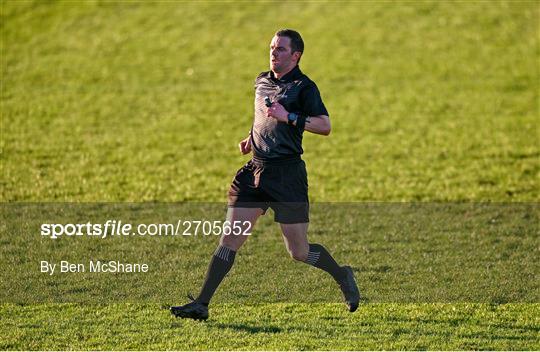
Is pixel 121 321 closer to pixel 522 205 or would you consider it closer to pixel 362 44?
pixel 522 205

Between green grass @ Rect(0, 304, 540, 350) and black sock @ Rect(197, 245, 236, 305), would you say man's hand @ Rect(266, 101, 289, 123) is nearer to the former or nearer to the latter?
black sock @ Rect(197, 245, 236, 305)

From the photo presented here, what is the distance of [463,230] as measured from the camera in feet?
41.9

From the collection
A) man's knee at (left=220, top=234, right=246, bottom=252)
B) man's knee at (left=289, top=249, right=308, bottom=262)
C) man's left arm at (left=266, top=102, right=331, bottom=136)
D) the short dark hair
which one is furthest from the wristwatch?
man's knee at (left=289, top=249, right=308, bottom=262)

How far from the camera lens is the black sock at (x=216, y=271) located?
855 centimetres

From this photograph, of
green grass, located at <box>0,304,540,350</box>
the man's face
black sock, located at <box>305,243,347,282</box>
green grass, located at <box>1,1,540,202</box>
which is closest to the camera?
green grass, located at <box>0,304,540,350</box>

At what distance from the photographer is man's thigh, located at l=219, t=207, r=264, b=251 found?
27.9ft

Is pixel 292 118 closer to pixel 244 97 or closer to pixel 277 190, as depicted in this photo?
pixel 277 190

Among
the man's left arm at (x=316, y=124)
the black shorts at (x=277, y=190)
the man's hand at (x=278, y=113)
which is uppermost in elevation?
the man's hand at (x=278, y=113)

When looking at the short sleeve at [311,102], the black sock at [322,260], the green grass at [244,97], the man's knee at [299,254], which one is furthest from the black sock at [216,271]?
the green grass at [244,97]

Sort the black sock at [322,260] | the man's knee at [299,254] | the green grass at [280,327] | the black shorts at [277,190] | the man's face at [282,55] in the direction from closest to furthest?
the green grass at [280,327] < the man's face at [282,55] < the black shorts at [277,190] < the man's knee at [299,254] < the black sock at [322,260]

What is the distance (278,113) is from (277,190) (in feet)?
2.28

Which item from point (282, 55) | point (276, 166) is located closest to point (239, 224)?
point (276, 166)

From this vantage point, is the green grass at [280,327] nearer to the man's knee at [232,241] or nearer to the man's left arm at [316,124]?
the man's knee at [232,241]

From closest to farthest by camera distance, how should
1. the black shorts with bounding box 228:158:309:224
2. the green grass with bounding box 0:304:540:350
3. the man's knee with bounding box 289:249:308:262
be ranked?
the green grass with bounding box 0:304:540:350
the black shorts with bounding box 228:158:309:224
the man's knee with bounding box 289:249:308:262
